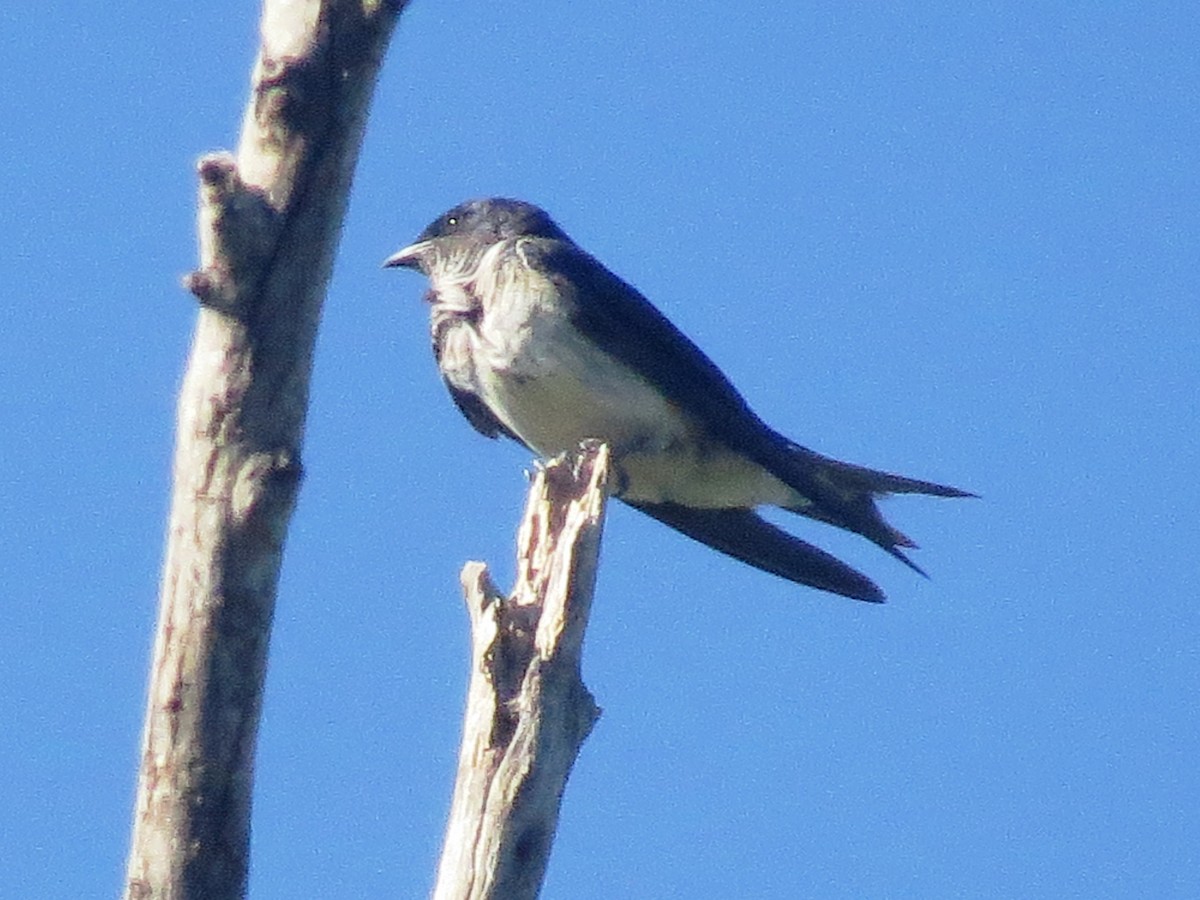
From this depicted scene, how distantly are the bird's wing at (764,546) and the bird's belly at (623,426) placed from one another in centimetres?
7

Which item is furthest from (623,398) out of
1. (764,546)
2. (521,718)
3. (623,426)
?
(521,718)

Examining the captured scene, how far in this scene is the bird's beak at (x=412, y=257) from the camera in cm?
934

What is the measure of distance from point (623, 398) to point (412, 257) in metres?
1.45

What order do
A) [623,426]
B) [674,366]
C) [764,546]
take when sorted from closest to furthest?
[623,426]
[674,366]
[764,546]

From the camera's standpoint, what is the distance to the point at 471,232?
9133 millimetres

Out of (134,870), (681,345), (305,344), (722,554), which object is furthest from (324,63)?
(722,554)

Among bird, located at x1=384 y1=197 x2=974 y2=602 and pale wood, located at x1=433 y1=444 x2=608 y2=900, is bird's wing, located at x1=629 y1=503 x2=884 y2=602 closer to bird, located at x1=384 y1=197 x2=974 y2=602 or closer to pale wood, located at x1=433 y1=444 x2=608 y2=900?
bird, located at x1=384 y1=197 x2=974 y2=602

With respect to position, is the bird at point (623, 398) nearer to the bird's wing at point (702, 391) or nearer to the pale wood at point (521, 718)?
the bird's wing at point (702, 391)

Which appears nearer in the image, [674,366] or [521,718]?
[521,718]

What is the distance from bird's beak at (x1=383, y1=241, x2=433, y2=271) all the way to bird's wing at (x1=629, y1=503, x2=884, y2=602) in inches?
54.0

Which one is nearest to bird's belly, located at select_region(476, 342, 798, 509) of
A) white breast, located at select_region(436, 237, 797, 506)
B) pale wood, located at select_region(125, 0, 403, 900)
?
white breast, located at select_region(436, 237, 797, 506)

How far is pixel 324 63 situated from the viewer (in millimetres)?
4516

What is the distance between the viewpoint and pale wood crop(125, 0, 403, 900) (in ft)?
14.0

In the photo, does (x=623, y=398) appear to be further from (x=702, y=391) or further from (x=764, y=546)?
(x=764, y=546)
